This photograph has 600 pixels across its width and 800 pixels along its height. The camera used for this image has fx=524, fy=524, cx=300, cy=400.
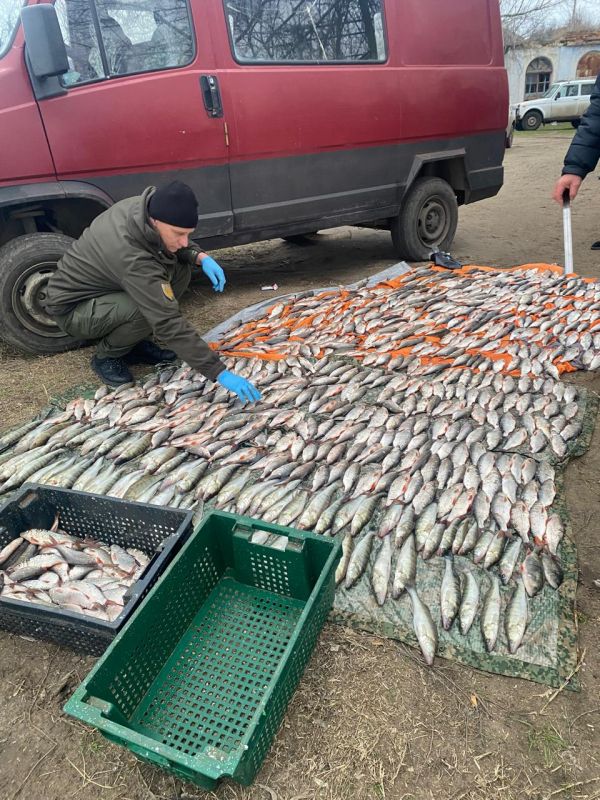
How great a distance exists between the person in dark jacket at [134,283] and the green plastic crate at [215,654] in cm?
160

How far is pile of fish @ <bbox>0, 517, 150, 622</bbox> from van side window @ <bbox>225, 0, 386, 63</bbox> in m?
4.87

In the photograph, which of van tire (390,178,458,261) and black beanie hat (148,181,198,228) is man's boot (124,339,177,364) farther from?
van tire (390,178,458,261)

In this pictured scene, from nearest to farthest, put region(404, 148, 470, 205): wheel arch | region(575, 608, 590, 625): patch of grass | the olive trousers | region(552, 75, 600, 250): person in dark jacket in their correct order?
region(575, 608, 590, 625): patch of grass, the olive trousers, region(552, 75, 600, 250): person in dark jacket, region(404, 148, 470, 205): wheel arch

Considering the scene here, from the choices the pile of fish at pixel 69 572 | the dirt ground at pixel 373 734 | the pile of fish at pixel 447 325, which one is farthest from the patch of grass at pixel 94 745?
the pile of fish at pixel 447 325

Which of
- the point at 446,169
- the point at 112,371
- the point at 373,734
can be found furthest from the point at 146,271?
the point at 446,169

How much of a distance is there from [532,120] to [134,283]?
31.0m

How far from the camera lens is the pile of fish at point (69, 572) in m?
2.38

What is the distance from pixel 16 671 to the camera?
229 centimetres

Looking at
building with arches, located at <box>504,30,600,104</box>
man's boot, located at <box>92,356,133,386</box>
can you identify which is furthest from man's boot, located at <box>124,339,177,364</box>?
building with arches, located at <box>504,30,600,104</box>

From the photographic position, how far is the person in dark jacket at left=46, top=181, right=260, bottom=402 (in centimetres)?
360

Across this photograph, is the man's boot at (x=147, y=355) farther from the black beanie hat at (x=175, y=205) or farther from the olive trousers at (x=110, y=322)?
the black beanie hat at (x=175, y=205)

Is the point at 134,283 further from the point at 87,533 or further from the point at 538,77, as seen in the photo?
the point at 538,77

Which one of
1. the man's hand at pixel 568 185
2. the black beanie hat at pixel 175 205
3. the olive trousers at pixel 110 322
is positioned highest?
the black beanie hat at pixel 175 205

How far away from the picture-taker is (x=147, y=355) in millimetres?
4988
